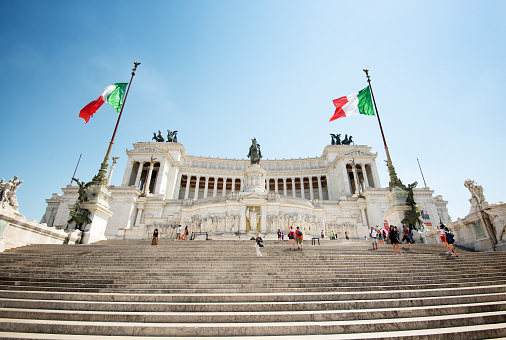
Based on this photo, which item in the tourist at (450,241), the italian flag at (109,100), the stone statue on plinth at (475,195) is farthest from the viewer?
the italian flag at (109,100)

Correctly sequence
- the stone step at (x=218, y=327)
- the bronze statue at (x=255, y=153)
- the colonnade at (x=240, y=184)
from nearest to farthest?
the stone step at (x=218, y=327)
the bronze statue at (x=255, y=153)
the colonnade at (x=240, y=184)

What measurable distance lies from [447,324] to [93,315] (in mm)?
6716

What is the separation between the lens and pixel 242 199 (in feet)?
85.7

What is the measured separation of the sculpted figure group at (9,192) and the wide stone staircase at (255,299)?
3345mm

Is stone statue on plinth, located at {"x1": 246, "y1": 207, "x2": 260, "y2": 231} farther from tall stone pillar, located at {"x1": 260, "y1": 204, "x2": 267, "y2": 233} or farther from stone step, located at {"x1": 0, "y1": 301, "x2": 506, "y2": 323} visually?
stone step, located at {"x1": 0, "y1": 301, "x2": 506, "y2": 323}

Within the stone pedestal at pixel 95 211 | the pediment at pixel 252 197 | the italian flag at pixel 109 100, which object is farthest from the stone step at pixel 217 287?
the pediment at pixel 252 197

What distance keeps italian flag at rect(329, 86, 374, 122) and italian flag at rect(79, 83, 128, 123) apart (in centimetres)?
1666

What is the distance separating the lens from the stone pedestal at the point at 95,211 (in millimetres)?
15664

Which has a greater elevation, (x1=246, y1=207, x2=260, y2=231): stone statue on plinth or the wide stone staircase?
(x1=246, y1=207, x2=260, y2=231): stone statue on plinth

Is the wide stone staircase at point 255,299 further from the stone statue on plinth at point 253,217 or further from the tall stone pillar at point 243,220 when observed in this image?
the stone statue on plinth at point 253,217

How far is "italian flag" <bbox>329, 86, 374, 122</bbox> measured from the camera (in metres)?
20.1

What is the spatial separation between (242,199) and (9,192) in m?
17.9

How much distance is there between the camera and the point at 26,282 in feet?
23.1

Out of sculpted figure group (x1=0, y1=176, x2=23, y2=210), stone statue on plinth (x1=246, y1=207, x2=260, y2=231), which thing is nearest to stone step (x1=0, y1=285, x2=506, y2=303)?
sculpted figure group (x1=0, y1=176, x2=23, y2=210)
